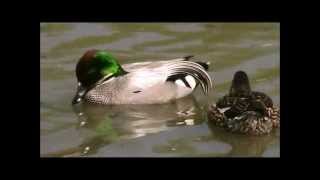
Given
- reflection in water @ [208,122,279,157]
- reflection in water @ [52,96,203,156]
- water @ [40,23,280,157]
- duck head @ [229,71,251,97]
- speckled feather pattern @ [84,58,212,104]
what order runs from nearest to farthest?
reflection in water @ [208,122,279,157] → water @ [40,23,280,157] → reflection in water @ [52,96,203,156] → duck head @ [229,71,251,97] → speckled feather pattern @ [84,58,212,104]

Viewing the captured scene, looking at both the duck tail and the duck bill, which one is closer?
the duck bill

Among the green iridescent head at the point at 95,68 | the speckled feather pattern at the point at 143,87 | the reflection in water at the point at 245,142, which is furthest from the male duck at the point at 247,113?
the green iridescent head at the point at 95,68

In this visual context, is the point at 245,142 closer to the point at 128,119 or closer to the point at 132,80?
the point at 128,119

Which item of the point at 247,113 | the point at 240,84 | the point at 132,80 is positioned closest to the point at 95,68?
the point at 132,80

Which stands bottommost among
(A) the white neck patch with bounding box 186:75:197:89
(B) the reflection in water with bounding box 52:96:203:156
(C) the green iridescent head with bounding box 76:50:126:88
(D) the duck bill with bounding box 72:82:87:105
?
(B) the reflection in water with bounding box 52:96:203:156

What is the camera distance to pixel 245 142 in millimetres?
8086

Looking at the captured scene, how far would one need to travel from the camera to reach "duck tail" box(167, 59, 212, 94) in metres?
9.36

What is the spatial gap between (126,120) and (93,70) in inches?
34.8

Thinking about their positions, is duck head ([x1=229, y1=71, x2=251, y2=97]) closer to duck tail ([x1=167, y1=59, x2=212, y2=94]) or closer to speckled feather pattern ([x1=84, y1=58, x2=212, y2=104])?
duck tail ([x1=167, y1=59, x2=212, y2=94])

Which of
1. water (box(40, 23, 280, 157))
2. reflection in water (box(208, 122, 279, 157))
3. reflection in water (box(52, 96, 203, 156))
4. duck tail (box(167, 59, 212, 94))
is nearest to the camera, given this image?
reflection in water (box(208, 122, 279, 157))

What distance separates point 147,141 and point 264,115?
1.27m

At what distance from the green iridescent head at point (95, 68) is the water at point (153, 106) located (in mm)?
337

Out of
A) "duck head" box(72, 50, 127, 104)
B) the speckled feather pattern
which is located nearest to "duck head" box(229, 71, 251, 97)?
the speckled feather pattern

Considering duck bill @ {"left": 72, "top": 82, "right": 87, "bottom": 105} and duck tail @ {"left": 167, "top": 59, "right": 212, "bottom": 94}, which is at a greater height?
duck tail @ {"left": 167, "top": 59, "right": 212, "bottom": 94}
